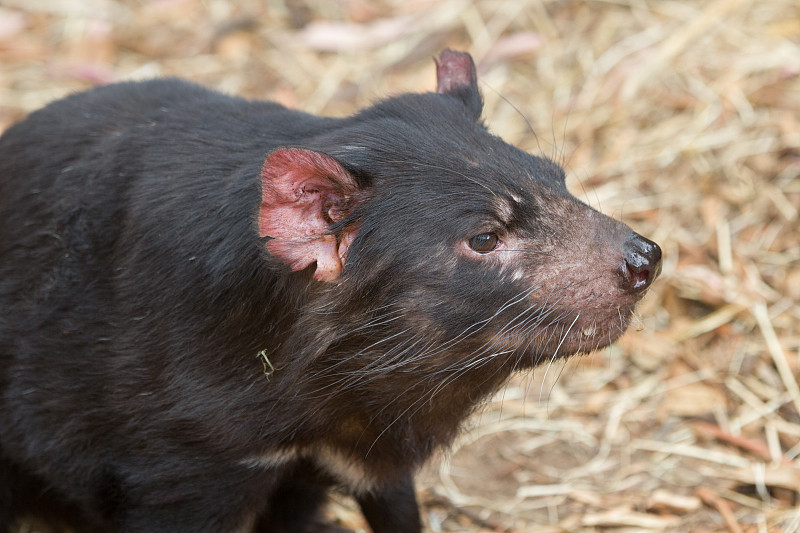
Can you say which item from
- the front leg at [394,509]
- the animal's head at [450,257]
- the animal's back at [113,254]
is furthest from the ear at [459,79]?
the front leg at [394,509]

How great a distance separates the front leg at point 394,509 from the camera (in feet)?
11.1

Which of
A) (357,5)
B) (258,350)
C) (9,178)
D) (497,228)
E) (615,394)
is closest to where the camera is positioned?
(497,228)

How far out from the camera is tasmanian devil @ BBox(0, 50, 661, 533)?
2543 millimetres

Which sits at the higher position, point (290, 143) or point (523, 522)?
point (290, 143)

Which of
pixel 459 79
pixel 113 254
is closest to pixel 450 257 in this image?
pixel 459 79

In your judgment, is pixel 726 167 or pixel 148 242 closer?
pixel 148 242

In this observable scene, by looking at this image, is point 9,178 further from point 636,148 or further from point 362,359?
point 636,148

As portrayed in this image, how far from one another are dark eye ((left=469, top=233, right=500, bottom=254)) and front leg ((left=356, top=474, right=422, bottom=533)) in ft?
3.64

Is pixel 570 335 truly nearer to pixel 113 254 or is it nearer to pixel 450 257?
pixel 450 257

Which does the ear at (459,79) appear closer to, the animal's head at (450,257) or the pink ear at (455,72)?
the pink ear at (455,72)

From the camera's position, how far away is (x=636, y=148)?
17.7 feet

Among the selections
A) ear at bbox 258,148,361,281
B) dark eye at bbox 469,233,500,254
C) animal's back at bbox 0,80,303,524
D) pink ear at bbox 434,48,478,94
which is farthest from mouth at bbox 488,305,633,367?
pink ear at bbox 434,48,478,94

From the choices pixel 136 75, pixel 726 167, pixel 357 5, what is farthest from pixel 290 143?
pixel 357 5

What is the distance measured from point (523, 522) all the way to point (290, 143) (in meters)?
1.91
